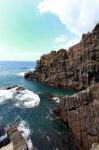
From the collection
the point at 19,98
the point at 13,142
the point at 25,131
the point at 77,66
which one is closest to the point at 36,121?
the point at 25,131

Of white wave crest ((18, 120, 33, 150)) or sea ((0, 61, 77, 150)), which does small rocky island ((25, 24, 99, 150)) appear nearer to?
sea ((0, 61, 77, 150))

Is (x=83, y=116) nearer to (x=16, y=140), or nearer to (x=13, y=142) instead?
(x=16, y=140)

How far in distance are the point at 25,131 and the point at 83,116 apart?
459 inches

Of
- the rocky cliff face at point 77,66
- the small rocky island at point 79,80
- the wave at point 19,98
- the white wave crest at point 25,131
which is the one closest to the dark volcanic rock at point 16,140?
the white wave crest at point 25,131

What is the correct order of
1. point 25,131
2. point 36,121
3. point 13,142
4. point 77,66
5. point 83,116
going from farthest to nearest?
point 77,66 < point 36,121 < point 25,131 < point 83,116 < point 13,142

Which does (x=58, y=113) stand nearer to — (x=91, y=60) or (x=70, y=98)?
(x=70, y=98)

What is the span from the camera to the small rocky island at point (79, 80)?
34125mm

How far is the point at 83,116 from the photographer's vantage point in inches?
1406

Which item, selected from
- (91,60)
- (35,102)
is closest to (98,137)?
(35,102)

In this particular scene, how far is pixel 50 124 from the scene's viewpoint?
3975 cm

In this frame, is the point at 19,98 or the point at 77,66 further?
the point at 77,66

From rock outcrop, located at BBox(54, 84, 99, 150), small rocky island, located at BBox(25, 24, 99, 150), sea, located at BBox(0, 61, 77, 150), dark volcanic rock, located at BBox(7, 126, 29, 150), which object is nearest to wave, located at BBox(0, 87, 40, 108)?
sea, located at BBox(0, 61, 77, 150)

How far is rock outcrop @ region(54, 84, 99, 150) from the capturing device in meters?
33.0

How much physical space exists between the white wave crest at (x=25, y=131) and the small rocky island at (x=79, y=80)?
25.6 feet
